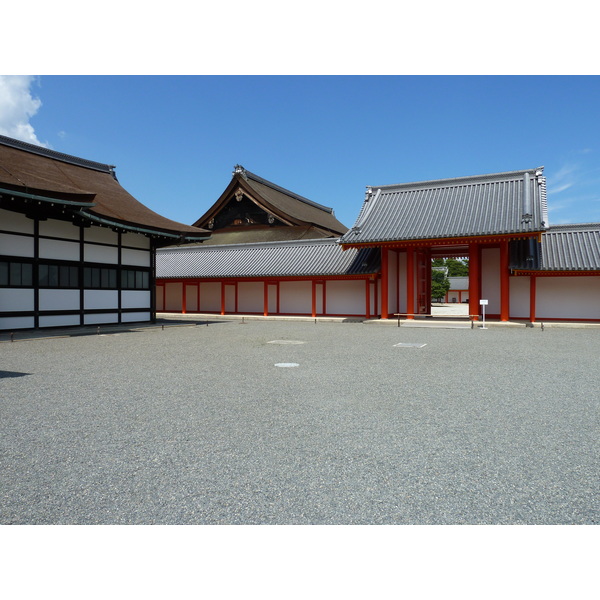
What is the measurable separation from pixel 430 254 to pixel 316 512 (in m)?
22.0

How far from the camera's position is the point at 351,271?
21859 millimetres

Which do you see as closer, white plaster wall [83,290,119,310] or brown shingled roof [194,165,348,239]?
white plaster wall [83,290,119,310]

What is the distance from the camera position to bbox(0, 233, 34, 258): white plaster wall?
44.3 ft

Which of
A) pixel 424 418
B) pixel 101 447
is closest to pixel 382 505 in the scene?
pixel 424 418

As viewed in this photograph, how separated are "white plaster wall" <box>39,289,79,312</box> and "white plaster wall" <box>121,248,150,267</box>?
8.37ft

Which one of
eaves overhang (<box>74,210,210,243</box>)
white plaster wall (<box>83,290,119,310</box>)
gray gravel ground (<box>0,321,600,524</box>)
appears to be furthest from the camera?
white plaster wall (<box>83,290,119,310</box>)

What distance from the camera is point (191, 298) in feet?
89.5

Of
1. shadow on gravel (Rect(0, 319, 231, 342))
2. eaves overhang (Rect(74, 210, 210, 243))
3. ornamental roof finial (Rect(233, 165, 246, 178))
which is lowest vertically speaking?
shadow on gravel (Rect(0, 319, 231, 342))

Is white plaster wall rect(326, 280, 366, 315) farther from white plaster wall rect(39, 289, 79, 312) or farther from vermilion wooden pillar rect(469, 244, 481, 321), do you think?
white plaster wall rect(39, 289, 79, 312)

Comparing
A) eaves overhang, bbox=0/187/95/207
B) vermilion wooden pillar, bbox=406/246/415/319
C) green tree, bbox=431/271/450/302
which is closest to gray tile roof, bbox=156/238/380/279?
vermilion wooden pillar, bbox=406/246/415/319

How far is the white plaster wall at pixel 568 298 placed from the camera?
1898 cm

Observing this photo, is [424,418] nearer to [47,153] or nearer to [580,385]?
[580,385]

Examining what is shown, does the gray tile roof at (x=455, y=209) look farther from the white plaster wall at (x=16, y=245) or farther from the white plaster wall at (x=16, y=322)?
the white plaster wall at (x=16, y=322)

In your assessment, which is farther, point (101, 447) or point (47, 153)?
point (47, 153)
